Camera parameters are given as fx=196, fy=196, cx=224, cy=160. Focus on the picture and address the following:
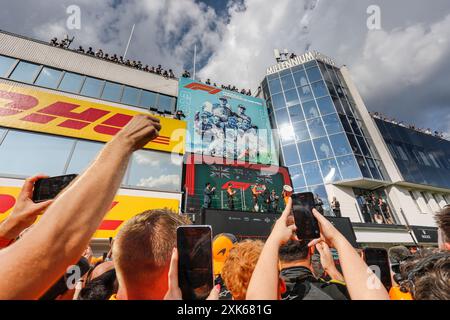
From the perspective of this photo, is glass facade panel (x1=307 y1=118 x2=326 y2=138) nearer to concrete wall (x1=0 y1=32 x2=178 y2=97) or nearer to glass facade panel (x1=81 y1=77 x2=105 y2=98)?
concrete wall (x1=0 y1=32 x2=178 y2=97)

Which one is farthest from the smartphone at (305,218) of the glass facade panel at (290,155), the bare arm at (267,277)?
the glass facade panel at (290,155)

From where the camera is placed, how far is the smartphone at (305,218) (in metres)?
1.81

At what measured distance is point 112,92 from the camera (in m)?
14.3

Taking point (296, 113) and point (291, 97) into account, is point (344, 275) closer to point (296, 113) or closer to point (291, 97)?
point (296, 113)

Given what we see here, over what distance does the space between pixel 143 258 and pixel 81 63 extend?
18.2m

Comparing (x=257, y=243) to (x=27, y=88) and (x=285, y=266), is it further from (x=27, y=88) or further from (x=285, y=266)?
(x=27, y=88)

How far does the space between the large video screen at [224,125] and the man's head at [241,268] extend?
1253cm

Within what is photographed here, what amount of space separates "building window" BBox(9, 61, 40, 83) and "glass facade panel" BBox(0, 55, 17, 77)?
0.26 m

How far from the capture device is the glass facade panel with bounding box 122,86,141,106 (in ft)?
47.6

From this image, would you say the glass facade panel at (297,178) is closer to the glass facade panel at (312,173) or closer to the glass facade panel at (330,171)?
the glass facade panel at (312,173)

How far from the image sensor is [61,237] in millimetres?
745
